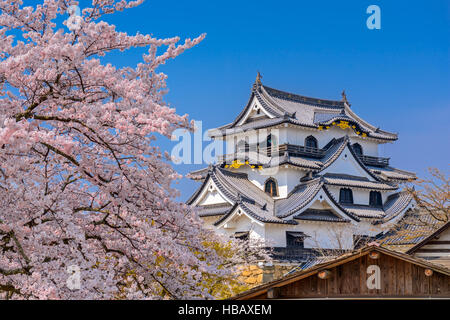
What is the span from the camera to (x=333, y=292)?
1195 cm

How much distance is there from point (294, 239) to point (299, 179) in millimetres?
5235

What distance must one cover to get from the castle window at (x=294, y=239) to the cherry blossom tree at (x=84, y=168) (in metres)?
23.5

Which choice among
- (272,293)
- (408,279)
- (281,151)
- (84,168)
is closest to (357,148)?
(281,151)

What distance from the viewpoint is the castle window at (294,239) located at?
111 feet

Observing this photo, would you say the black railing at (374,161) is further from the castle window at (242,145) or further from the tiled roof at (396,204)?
the castle window at (242,145)

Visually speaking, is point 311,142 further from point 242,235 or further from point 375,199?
point 242,235

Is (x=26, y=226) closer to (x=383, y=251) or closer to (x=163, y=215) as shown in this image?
(x=163, y=215)

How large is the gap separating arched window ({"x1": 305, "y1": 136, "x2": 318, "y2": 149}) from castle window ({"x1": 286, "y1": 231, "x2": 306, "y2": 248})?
26.0 ft

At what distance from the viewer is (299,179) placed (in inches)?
1495

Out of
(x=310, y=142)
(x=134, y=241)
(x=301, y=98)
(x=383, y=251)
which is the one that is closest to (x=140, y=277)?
(x=134, y=241)

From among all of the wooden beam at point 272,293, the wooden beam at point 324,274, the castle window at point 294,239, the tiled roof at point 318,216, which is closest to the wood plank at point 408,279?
the wooden beam at point 324,274

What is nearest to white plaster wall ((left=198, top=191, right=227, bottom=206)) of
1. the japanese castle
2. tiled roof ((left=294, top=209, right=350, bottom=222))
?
the japanese castle

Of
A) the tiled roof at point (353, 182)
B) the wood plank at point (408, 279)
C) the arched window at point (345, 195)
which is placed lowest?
the wood plank at point (408, 279)

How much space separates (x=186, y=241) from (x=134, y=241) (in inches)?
38.5
